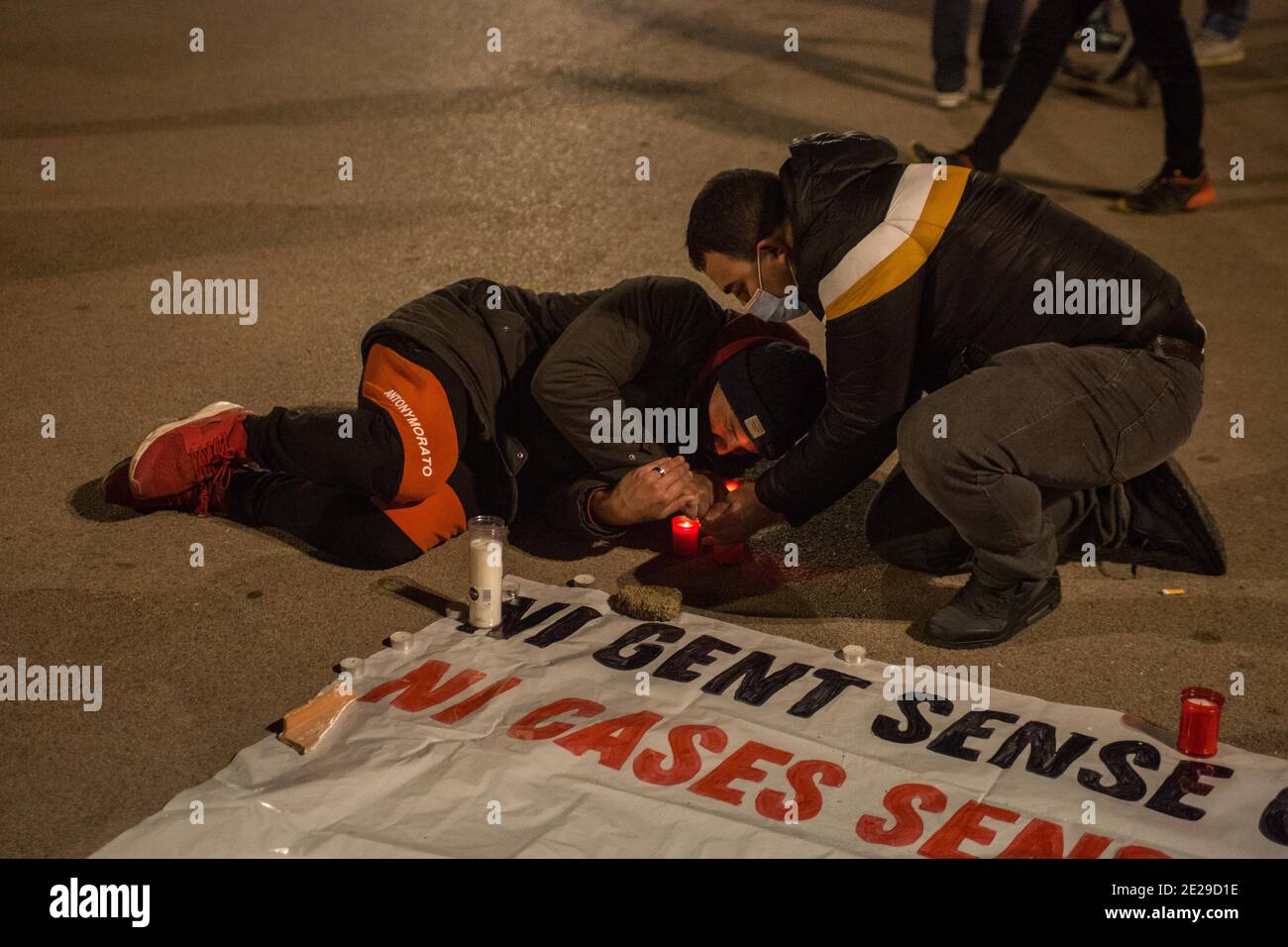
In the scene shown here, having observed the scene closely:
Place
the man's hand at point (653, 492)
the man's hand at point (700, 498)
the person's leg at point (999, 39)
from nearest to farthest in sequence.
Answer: the man's hand at point (653, 492) → the man's hand at point (700, 498) → the person's leg at point (999, 39)

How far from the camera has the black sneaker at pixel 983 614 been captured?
10.3 ft

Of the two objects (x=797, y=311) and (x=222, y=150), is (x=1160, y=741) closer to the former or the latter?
(x=797, y=311)

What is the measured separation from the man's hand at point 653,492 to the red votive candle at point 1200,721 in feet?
3.78

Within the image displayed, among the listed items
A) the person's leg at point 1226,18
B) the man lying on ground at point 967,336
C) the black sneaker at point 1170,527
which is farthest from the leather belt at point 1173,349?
the person's leg at point 1226,18

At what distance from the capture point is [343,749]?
2.64 metres

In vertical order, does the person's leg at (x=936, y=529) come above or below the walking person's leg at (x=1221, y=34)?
below

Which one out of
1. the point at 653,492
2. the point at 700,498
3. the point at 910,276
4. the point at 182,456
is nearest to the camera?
the point at 910,276

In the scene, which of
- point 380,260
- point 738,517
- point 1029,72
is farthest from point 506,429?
point 1029,72

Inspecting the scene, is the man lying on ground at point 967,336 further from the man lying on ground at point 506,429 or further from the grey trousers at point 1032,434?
the man lying on ground at point 506,429

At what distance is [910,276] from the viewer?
2.91 metres

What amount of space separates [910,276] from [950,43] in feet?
15.0

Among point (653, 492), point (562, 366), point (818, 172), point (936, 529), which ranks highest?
point (818, 172)

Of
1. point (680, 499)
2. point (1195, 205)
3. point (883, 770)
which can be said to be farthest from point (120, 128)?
point (883, 770)

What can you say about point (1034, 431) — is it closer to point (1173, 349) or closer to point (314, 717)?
point (1173, 349)
